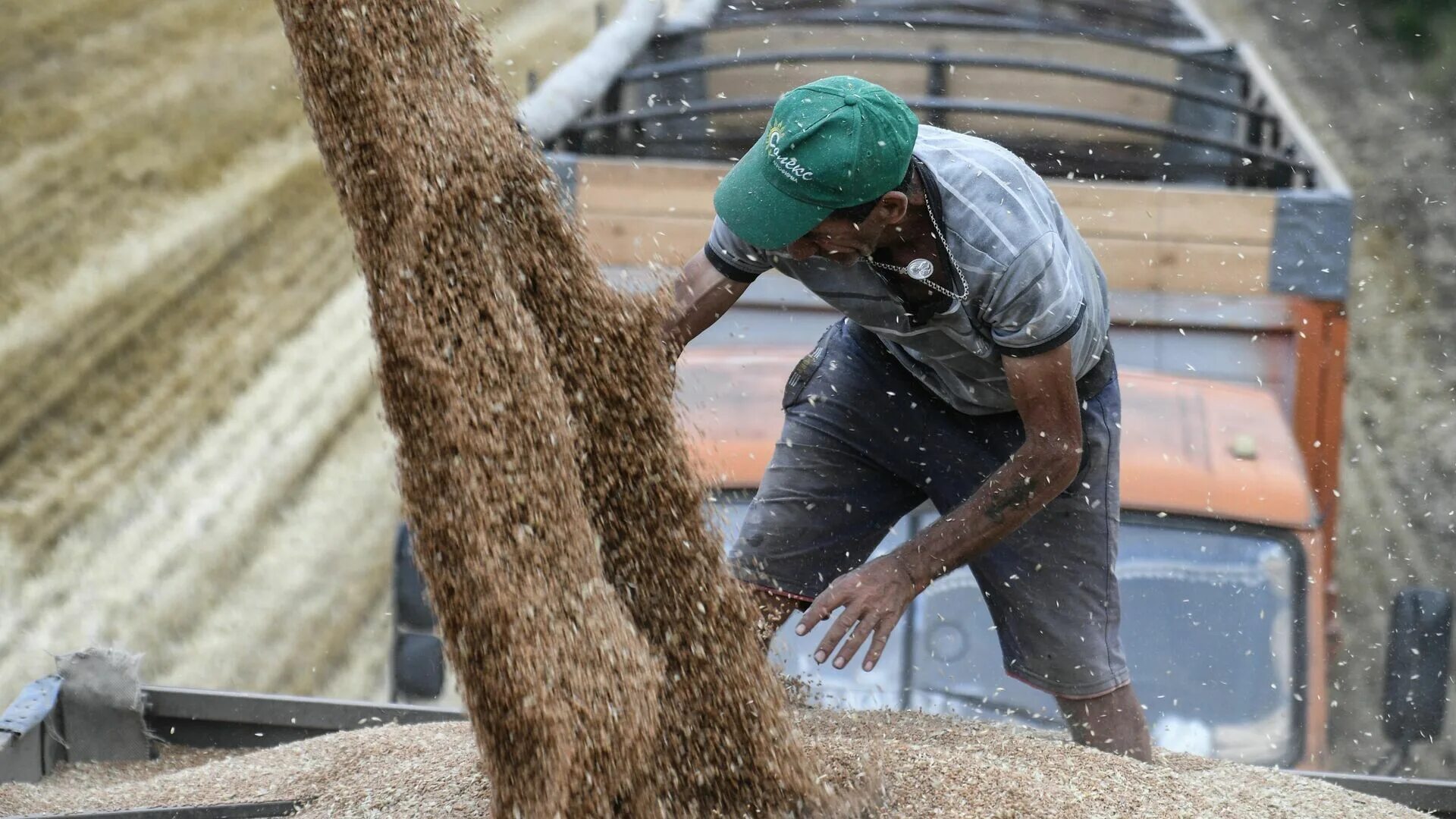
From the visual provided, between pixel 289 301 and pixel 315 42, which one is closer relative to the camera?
pixel 315 42

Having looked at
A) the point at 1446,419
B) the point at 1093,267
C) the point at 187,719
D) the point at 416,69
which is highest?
the point at 416,69

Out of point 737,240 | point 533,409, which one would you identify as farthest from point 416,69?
point 737,240

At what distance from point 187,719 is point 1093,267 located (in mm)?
2447

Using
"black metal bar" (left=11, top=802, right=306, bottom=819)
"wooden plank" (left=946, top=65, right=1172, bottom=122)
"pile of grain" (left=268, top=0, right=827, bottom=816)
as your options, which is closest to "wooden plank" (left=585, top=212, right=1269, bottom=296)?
"pile of grain" (left=268, top=0, right=827, bottom=816)

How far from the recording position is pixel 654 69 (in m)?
5.94

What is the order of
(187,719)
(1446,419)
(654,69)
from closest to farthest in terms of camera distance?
(187,719) → (654,69) → (1446,419)

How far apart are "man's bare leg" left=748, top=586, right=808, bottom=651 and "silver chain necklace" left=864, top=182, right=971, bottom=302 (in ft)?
2.70

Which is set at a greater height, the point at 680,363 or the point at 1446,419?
the point at 680,363

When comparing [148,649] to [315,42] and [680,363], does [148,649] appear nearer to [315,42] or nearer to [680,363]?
[680,363]

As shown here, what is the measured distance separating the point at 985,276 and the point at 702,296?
2.17 feet

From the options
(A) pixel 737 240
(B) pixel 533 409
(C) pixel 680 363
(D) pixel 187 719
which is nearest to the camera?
(B) pixel 533 409

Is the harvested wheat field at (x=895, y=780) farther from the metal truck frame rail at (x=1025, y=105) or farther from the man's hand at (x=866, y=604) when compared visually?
the metal truck frame rail at (x=1025, y=105)

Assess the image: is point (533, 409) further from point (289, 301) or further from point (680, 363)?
point (289, 301)

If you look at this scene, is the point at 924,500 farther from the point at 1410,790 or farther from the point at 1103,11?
the point at 1103,11
